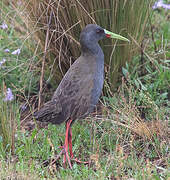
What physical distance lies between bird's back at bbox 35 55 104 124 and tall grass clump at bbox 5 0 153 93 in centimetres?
36

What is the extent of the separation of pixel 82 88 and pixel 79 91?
0.04m

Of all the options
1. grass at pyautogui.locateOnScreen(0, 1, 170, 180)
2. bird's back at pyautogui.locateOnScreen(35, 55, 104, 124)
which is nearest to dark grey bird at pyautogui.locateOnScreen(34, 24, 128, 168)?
bird's back at pyautogui.locateOnScreen(35, 55, 104, 124)

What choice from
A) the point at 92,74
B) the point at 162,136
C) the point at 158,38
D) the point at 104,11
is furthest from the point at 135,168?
the point at 158,38

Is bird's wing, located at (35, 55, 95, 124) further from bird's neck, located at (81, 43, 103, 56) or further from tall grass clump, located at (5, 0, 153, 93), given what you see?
tall grass clump, located at (5, 0, 153, 93)

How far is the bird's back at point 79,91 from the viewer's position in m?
3.92

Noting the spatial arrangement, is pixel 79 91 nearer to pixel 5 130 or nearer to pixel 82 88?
pixel 82 88

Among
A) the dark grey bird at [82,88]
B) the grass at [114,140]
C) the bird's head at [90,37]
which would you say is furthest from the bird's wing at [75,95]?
the grass at [114,140]

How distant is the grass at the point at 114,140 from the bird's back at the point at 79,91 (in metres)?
0.26

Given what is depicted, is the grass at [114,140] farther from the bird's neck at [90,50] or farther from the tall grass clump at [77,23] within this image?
the bird's neck at [90,50]

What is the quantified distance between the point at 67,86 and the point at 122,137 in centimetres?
79

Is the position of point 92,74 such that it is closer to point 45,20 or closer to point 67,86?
point 67,86

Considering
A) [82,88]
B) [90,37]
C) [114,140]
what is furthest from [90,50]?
[114,140]

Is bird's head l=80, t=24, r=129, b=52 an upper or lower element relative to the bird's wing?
upper

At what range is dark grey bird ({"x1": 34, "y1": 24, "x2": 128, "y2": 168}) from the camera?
3928 mm
